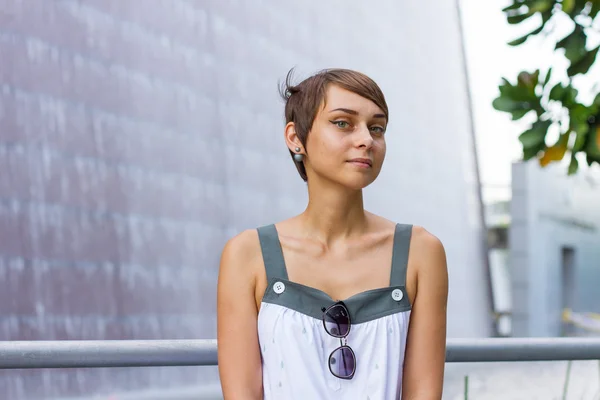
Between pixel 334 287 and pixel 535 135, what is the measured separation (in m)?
1.47

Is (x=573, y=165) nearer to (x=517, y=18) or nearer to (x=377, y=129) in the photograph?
(x=517, y=18)

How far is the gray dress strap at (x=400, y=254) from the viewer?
4.91ft

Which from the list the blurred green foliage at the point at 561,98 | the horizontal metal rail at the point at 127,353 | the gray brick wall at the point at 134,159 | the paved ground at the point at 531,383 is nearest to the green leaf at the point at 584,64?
the blurred green foliage at the point at 561,98

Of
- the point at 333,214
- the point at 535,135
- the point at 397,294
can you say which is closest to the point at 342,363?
the point at 397,294

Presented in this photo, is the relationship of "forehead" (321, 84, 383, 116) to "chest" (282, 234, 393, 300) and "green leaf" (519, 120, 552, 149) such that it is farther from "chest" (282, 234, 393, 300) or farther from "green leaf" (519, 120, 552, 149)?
"green leaf" (519, 120, 552, 149)

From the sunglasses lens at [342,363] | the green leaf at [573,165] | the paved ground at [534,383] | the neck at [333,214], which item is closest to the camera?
the sunglasses lens at [342,363]

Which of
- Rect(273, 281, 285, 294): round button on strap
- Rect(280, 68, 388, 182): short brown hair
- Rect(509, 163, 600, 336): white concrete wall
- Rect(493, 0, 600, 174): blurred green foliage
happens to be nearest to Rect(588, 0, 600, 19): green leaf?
Rect(493, 0, 600, 174): blurred green foliage

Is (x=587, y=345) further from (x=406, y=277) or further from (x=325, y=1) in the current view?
(x=325, y=1)

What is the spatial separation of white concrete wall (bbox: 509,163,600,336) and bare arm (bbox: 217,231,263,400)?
12876mm

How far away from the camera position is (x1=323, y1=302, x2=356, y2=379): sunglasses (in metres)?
1.42

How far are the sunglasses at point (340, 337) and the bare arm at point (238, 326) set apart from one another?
0.12 meters

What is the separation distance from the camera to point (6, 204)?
6227 millimetres

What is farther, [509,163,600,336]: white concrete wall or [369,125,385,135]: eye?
[509,163,600,336]: white concrete wall

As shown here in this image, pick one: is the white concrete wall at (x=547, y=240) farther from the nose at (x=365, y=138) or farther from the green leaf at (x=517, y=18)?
the nose at (x=365, y=138)
